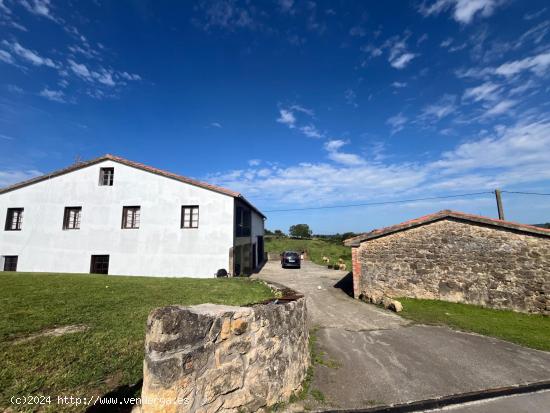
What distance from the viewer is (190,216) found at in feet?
56.5

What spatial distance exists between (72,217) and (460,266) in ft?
75.0

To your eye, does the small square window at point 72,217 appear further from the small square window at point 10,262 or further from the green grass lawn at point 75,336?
the green grass lawn at point 75,336

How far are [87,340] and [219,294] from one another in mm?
5875

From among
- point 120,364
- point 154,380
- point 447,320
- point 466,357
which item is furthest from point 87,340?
point 447,320

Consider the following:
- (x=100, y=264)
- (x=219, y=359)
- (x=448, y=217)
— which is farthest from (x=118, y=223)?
(x=448, y=217)

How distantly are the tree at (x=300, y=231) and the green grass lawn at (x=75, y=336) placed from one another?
51508 millimetres

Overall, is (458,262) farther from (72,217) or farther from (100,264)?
(72,217)

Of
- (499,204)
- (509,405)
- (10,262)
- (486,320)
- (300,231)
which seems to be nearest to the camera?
(509,405)

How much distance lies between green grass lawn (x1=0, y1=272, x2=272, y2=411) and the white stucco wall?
20.5 feet

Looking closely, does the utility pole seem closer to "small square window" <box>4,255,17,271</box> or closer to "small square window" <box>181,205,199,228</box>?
"small square window" <box>181,205,199,228</box>

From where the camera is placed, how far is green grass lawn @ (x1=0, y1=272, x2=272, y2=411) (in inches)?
143

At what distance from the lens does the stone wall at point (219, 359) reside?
280 centimetres

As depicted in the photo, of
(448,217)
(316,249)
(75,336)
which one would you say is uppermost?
(448,217)

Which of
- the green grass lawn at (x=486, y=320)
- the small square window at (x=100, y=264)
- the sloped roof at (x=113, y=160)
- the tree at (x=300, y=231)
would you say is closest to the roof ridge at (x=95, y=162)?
the sloped roof at (x=113, y=160)
